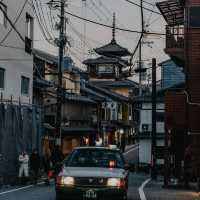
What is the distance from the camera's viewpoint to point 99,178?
1614cm

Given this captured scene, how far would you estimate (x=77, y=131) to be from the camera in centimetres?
6050

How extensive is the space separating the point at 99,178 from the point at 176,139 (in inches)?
923

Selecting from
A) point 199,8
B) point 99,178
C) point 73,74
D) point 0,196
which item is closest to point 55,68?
point 73,74

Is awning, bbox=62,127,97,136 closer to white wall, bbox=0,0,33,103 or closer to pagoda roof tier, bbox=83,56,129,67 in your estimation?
white wall, bbox=0,0,33,103

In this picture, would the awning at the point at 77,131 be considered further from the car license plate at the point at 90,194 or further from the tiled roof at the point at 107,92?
the car license plate at the point at 90,194

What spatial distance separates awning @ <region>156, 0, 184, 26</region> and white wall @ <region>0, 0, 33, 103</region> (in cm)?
868

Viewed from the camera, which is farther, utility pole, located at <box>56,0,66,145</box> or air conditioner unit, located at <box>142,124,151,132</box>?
air conditioner unit, located at <box>142,124,151,132</box>

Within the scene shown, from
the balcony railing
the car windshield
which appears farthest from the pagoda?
the car windshield

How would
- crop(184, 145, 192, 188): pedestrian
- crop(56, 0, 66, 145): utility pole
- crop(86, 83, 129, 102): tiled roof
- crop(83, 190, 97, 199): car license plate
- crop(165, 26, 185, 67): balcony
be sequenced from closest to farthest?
1. crop(83, 190, 97, 199): car license plate
2. crop(184, 145, 192, 188): pedestrian
3. crop(165, 26, 185, 67): balcony
4. crop(56, 0, 66, 145): utility pole
5. crop(86, 83, 129, 102): tiled roof

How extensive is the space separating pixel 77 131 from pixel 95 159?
42.9m

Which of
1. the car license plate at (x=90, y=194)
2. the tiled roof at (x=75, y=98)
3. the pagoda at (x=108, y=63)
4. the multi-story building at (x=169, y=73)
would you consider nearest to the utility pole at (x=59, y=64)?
the tiled roof at (x=75, y=98)

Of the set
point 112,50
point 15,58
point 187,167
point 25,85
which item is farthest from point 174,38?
point 112,50

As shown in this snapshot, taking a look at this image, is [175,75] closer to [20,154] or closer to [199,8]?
[199,8]

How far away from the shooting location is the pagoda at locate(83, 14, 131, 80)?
290ft
